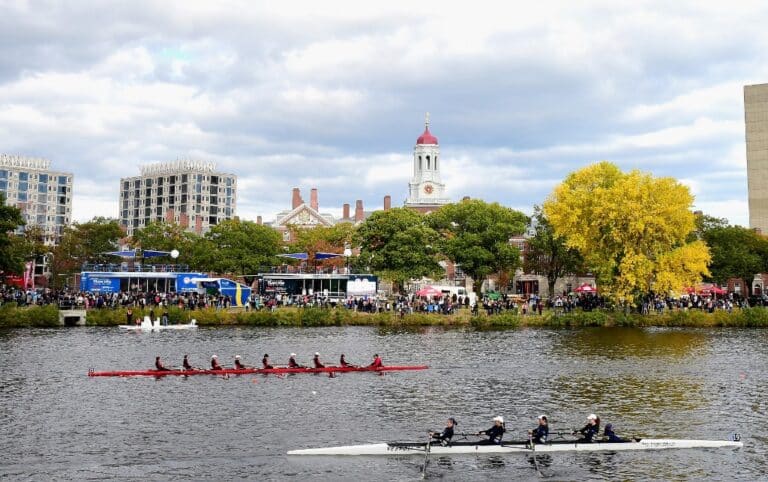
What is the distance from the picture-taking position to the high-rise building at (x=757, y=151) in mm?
156875

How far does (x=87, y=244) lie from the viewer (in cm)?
12625

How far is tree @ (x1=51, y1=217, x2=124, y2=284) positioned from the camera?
126 m

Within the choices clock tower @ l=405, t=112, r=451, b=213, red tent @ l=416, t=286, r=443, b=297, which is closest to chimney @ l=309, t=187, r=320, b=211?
clock tower @ l=405, t=112, r=451, b=213

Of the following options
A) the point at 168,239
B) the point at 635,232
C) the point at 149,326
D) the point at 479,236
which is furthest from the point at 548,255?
the point at 149,326

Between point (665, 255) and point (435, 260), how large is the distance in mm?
35201

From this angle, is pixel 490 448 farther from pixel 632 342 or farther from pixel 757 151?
pixel 757 151

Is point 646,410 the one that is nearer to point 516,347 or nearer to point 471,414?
point 471,414

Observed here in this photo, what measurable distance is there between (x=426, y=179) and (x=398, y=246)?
67484mm

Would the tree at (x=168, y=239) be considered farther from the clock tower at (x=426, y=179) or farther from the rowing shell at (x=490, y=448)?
the rowing shell at (x=490, y=448)

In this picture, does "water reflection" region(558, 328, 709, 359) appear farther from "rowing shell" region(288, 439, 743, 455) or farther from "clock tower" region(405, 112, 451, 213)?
"clock tower" region(405, 112, 451, 213)

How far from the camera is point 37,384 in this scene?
4362 cm

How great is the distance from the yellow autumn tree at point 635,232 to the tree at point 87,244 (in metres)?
80.9

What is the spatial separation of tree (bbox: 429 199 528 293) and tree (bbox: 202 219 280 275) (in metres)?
26.1

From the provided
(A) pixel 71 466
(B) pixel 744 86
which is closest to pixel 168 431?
(A) pixel 71 466
